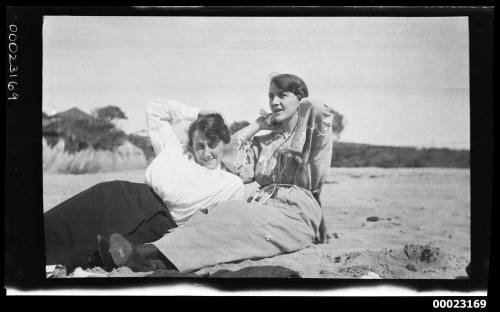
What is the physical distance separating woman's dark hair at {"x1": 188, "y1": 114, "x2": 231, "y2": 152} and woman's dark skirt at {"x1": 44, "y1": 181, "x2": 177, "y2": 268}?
0.47 m

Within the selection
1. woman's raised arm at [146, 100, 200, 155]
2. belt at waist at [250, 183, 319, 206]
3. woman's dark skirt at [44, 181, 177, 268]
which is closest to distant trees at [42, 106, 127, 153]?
woman's raised arm at [146, 100, 200, 155]

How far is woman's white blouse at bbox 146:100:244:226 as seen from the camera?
416cm

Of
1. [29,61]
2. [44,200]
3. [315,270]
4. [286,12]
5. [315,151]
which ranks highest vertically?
[286,12]

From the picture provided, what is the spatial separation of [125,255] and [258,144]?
1.12 meters

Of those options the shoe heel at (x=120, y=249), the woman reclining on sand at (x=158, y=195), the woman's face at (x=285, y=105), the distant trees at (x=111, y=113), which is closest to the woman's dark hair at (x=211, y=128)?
the woman reclining on sand at (x=158, y=195)

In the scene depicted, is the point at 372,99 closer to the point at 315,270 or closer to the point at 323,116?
the point at 323,116

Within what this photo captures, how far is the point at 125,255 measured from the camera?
413 cm

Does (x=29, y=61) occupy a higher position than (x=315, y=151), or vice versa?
(x=29, y=61)

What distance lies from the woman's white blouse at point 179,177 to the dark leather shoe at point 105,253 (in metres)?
0.46

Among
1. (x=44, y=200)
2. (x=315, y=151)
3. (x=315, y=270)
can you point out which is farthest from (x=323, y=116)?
(x=44, y=200)

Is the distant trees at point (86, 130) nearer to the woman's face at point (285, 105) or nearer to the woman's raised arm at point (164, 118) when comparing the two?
the woman's raised arm at point (164, 118)

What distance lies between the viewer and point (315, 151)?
4.18 meters

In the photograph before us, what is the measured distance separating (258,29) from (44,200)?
1.78 metres
